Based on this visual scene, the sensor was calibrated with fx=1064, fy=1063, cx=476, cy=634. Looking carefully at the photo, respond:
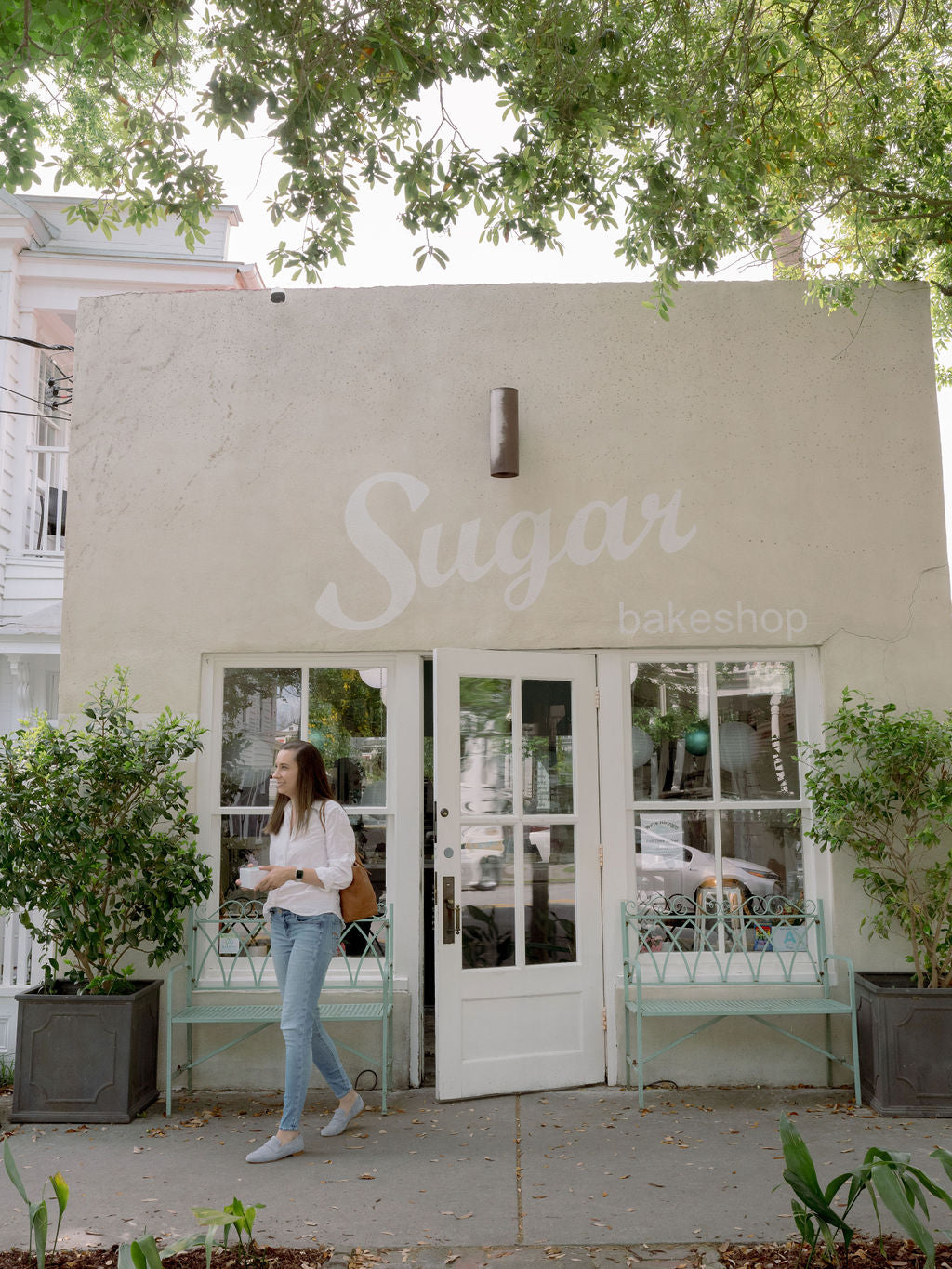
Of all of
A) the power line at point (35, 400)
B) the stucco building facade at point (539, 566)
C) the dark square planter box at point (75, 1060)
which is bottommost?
the dark square planter box at point (75, 1060)

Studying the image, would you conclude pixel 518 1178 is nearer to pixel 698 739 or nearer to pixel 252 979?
pixel 252 979

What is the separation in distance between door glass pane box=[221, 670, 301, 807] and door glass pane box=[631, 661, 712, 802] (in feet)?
6.04

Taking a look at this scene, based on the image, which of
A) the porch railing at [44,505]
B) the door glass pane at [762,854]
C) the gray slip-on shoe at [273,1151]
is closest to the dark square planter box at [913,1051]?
the door glass pane at [762,854]

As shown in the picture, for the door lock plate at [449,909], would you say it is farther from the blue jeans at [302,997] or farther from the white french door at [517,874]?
the blue jeans at [302,997]

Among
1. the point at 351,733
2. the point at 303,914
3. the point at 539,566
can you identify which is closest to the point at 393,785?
the point at 351,733

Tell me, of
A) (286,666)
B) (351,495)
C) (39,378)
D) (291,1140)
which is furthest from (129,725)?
(39,378)

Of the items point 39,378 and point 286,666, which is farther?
point 39,378

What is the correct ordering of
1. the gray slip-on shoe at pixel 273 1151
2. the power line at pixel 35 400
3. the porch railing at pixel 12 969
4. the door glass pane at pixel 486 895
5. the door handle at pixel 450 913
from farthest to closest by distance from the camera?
1. the power line at pixel 35 400
2. the porch railing at pixel 12 969
3. the door glass pane at pixel 486 895
4. the door handle at pixel 450 913
5. the gray slip-on shoe at pixel 273 1151

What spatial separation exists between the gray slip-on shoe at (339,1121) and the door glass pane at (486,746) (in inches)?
58.4

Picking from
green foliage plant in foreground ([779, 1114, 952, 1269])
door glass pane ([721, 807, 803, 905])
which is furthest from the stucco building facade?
green foliage plant in foreground ([779, 1114, 952, 1269])

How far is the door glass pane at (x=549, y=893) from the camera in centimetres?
548

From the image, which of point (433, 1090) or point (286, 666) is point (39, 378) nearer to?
point (286, 666)

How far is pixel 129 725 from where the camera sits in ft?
17.2

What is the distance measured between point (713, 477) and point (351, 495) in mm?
1962
